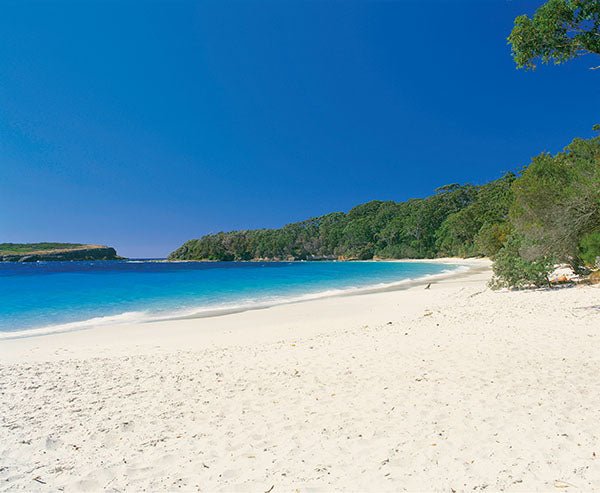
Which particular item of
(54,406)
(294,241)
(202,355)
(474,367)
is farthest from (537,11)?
(294,241)

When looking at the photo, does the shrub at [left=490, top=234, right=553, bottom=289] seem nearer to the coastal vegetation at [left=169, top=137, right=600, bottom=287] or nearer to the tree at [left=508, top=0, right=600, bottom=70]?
the coastal vegetation at [left=169, top=137, right=600, bottom=287]

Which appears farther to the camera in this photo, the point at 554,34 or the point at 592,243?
the point at 592,243

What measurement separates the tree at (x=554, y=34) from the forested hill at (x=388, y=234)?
39.5 m

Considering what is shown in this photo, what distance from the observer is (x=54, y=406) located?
18.1 ft

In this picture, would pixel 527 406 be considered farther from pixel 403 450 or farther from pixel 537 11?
pixel 537 11

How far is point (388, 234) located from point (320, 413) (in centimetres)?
10909

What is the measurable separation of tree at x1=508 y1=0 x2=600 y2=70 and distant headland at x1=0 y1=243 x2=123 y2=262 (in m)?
174

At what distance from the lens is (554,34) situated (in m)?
7.74

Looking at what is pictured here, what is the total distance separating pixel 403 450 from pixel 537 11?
9031 mm

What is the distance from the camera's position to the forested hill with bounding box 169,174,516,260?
77562 millimetres

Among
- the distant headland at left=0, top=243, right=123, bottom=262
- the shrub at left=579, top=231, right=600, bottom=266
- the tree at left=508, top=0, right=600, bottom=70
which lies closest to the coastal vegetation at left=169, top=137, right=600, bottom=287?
the shrub at left=579, top=231, right=600, bottom=266

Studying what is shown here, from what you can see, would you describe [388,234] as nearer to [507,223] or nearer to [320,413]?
[507,223]

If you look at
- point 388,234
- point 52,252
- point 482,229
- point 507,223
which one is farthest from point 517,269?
point 52,252

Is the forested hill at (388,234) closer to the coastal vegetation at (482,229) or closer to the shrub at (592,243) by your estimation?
the coastal vegetation at (482,229)
